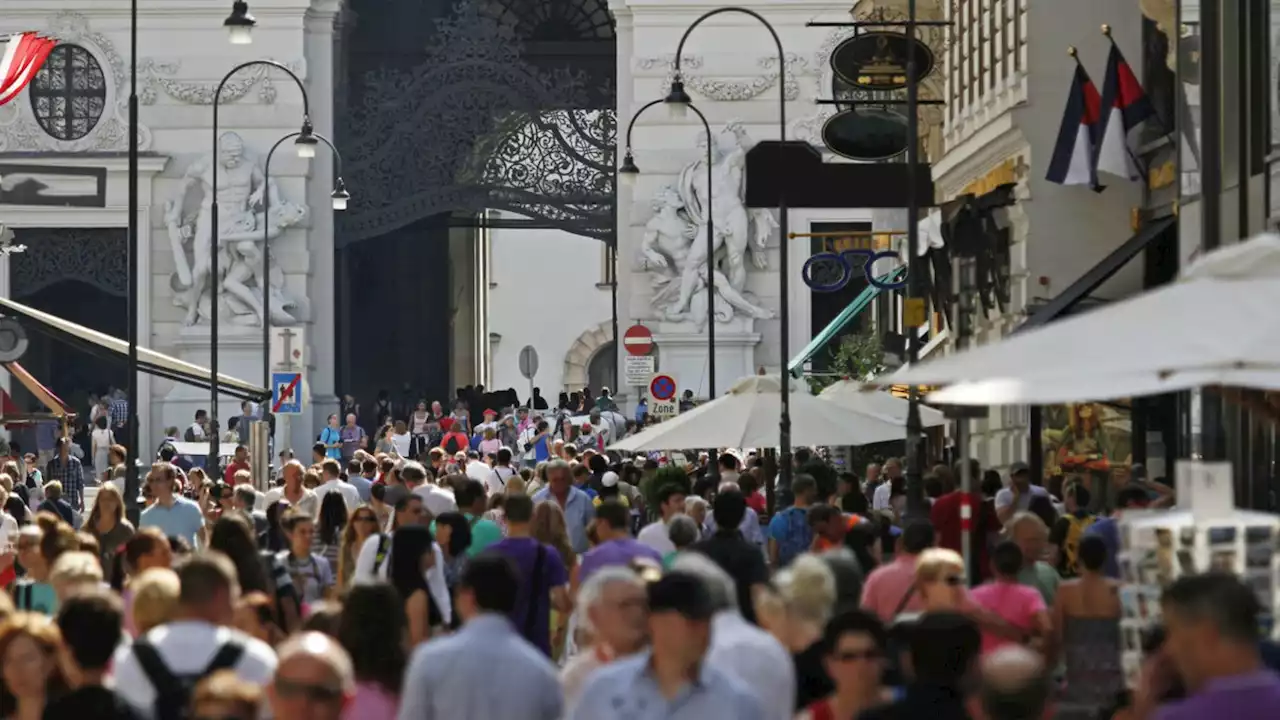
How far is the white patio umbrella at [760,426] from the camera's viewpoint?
84.3 ft

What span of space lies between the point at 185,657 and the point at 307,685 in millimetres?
1383

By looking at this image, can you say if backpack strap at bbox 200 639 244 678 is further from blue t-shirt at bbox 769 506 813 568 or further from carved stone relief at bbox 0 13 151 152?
carved stone relief at bbox 0 13 151 152

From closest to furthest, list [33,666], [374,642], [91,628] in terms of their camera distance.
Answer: [91,628]
[33,666]
[374,642]

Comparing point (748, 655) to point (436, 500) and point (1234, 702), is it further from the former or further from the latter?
point (436, 500)

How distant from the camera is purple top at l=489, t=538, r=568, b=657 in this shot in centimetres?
1342

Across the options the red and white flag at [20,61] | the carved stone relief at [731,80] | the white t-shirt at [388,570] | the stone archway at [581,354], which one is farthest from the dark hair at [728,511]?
the stone archway at [581,354]

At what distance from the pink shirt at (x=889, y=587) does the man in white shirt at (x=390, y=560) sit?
6.44 ft

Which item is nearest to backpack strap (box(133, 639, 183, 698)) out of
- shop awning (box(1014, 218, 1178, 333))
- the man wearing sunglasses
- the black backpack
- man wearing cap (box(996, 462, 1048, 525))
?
the black backpack

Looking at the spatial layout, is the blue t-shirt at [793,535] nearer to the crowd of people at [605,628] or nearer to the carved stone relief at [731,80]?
the crowd of people at [605,628]

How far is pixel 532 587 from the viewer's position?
44.4ft

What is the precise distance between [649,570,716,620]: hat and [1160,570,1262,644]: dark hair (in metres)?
1.33

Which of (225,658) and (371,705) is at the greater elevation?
(225,658)

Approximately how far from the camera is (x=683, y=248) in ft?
172

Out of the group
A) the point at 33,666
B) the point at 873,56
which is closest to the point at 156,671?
the point at 33,666
